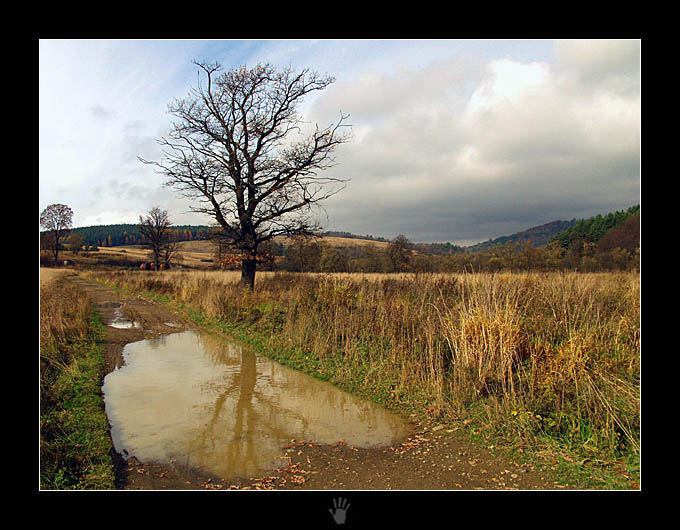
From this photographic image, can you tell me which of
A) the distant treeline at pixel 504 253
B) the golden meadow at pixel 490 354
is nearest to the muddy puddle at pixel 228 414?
the golden meadow at pixel 490 354

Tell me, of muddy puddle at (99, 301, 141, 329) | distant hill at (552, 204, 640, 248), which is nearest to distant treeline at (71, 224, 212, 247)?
muddy puddle at (99, 301, 141, 329)

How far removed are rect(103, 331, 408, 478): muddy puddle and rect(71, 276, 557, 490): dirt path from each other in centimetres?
20

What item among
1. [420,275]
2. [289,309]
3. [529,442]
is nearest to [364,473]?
[529,442]

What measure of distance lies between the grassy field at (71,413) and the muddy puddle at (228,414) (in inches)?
10.8

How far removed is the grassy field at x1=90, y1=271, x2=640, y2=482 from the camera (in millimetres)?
4645

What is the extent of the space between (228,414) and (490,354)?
Answer: 4044 millimetres

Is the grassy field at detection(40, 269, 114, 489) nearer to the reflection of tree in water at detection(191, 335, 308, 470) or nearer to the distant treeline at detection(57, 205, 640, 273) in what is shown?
the reflection of tree in water at detection(191, 335, 308, 470)

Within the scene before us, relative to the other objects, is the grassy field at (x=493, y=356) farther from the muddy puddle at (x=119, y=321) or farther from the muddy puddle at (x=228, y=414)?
the muddy puddle at (x=119, y=321)

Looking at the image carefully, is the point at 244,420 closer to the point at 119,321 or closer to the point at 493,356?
the point at 493,356

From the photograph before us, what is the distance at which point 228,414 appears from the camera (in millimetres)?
6141

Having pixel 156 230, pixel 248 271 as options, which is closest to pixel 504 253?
pixel 248 271

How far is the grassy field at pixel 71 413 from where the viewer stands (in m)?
4.03

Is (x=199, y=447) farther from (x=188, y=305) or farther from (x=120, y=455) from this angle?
(x=188, y=305)

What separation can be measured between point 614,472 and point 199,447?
14.9 ft
